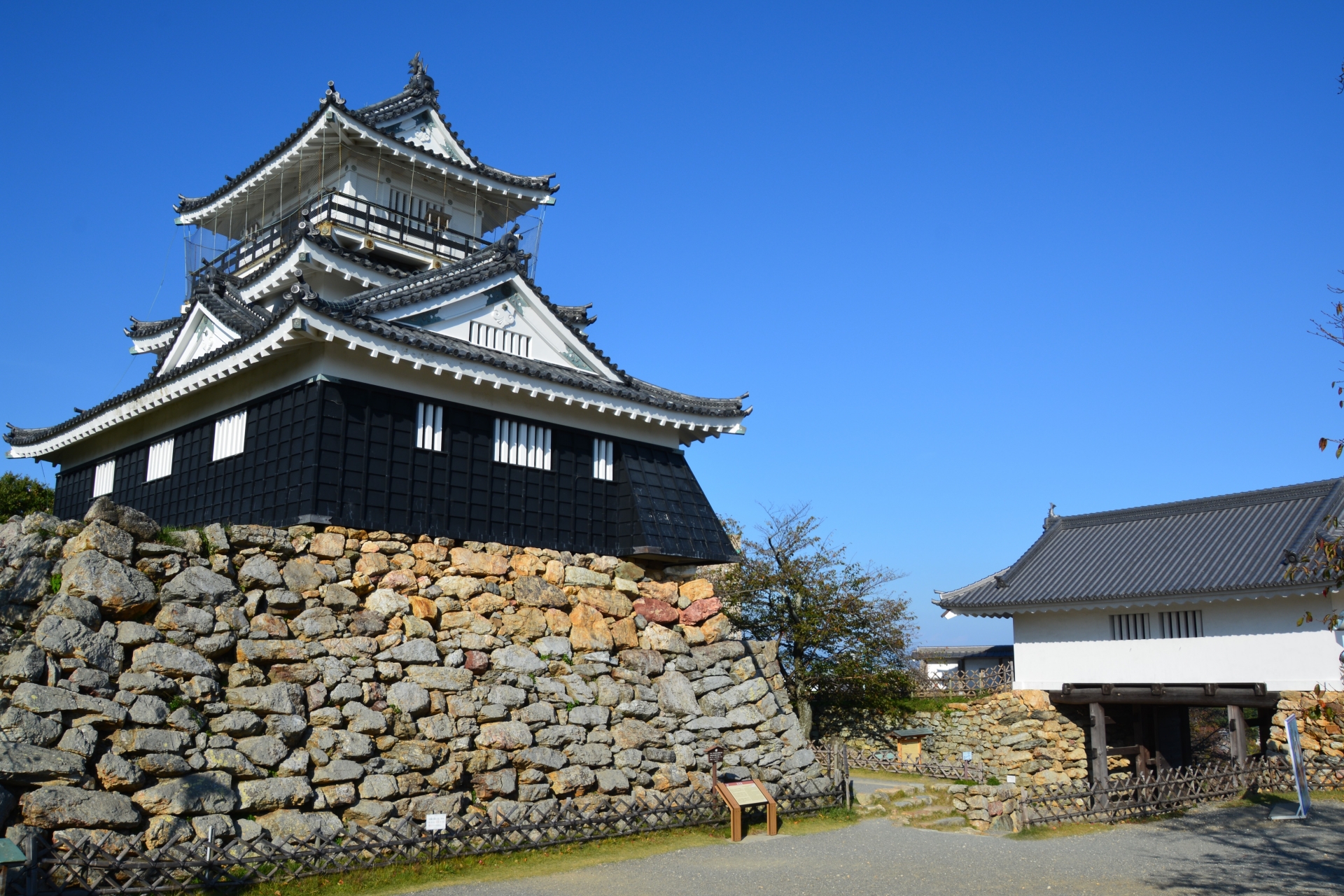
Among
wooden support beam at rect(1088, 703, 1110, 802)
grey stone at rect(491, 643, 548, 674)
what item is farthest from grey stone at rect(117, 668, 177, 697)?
wooden support beam at rect(1088, 703, 1110, 802)

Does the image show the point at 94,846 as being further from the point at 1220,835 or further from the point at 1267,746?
the point at 1267,746

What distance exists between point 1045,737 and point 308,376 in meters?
22.8

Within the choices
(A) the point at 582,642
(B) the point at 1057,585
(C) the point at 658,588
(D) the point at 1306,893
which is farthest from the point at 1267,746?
(A) the point at 582,642

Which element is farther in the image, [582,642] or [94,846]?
[582,642]

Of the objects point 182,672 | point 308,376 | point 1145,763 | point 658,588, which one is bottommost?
point 1145,763

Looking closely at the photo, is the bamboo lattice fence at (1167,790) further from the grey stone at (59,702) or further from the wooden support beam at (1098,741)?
the grey stone at (59,702)

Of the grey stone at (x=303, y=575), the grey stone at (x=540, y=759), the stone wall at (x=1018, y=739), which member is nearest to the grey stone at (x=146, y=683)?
the grey stone at (x=303, y=575)

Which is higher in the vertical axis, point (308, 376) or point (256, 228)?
point (256, 228)

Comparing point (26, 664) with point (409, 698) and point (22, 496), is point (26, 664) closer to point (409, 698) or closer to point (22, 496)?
point (409, 698)

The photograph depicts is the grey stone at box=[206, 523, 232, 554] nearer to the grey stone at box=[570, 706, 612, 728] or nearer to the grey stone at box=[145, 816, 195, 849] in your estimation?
the grey stone at box=[145, 816, 195, 849]

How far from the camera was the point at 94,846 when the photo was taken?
9.63 meters

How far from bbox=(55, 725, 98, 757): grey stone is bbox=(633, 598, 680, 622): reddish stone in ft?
29.0

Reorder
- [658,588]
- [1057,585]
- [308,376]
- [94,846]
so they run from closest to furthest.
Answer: [94,846] → [308,376] → [658,588] → [1057,585]

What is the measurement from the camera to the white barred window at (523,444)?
16.8 m
